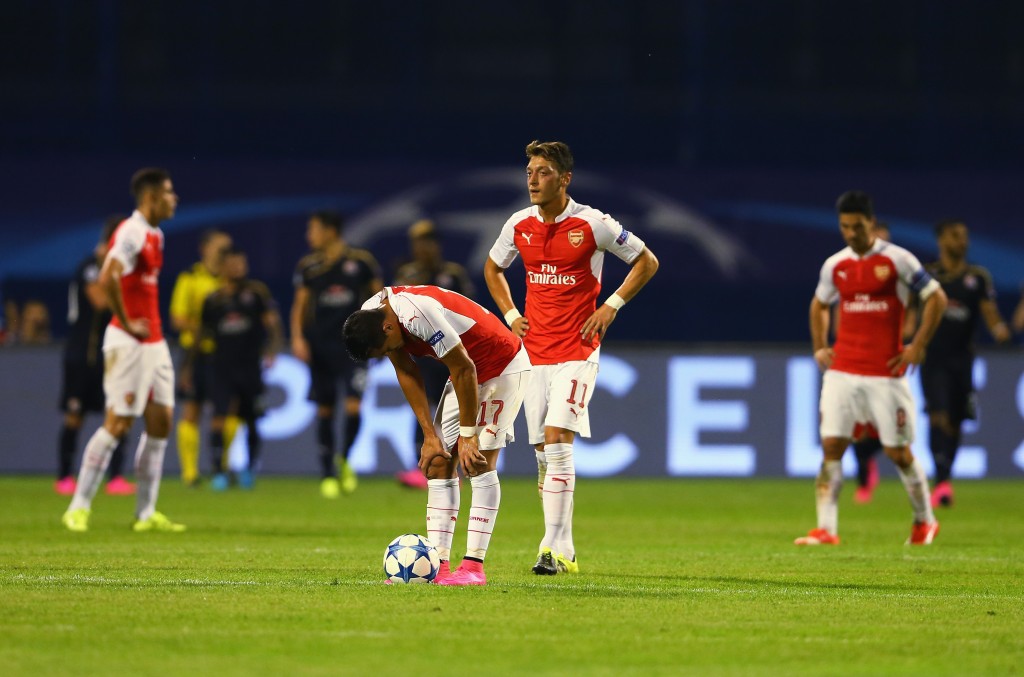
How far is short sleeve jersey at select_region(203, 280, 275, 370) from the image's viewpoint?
15.8 m

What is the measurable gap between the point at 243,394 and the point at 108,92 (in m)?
8.73

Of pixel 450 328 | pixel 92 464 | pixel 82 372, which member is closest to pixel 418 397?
pixel 450 328

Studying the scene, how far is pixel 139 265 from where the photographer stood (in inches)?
415

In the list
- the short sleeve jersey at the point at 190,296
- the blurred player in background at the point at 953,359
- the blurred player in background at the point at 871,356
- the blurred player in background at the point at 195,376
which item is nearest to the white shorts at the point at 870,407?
the blurred player in background at the point at 871,356

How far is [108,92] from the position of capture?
2294 cm

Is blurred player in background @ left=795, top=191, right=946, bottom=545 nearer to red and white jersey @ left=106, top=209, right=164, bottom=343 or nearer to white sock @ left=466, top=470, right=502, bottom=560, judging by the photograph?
white sock @ left=466, top=470, right=502, bottom=560

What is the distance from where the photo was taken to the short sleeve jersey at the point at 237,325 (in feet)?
51.8

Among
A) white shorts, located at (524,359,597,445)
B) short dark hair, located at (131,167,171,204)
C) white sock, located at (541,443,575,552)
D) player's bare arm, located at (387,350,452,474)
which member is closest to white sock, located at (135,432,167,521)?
short dark hair, located at (131,167,171,204)

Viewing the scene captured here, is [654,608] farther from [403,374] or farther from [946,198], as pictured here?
[946,198]

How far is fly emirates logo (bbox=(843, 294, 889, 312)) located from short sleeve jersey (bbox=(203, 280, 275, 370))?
7198 mm

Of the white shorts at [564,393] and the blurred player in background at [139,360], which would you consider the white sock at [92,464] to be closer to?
the blurred player in background at [139,360]

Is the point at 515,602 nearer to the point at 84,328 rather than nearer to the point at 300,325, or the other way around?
the point at 300,325

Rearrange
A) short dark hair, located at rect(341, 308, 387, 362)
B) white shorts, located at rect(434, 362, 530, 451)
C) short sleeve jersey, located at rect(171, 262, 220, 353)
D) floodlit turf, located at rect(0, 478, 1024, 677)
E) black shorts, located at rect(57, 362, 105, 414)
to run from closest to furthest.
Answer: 1. floodlit turf, located at rect(0, 478, 1024, 677)
2. short dark hair, located at rect(341, 308, 387, 362)
3. white shorts, located at rect(434, 362, 530, 451)
4. black shorts, located at rect(57, 362, 105, 414)
5. short sleeve jersey, located at rect(171, 262, 220, 353)

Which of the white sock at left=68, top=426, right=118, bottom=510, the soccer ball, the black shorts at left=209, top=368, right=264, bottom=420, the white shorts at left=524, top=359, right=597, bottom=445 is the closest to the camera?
the soccer ball
